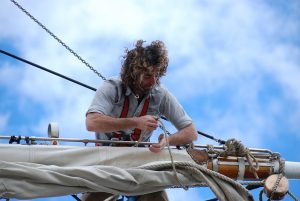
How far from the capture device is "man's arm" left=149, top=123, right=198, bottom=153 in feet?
15.5

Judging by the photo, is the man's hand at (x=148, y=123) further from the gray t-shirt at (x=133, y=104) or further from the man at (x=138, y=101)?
the gray t-shirt at (x=133, y=104)

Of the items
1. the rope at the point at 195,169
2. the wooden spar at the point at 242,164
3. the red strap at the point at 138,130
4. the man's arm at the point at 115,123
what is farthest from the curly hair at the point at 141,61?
the rope at the point at 195,169

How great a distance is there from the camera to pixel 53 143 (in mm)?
4730

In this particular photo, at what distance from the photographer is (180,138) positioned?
4.93 metres

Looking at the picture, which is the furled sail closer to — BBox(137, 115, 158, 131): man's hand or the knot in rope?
BBox(137, 115, 158, 131): man's hand

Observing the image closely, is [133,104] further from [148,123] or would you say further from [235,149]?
[235,149]

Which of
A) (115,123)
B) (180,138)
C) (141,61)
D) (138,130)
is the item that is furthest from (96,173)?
(141,61)

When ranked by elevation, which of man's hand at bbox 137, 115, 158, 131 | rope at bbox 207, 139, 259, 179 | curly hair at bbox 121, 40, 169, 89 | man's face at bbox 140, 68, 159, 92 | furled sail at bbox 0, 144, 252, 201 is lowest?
furled sail at bbox 0, 144, 252, 201

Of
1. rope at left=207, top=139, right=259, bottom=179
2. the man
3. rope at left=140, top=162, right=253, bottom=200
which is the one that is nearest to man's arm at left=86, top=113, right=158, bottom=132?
the man

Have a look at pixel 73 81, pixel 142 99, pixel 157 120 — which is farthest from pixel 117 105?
pixel 73 81

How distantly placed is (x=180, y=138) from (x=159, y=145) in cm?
27

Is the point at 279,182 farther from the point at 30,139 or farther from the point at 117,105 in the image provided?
the point at 30,139

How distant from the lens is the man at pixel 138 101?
Answer: 4.77m

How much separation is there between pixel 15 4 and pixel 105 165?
3.42m
